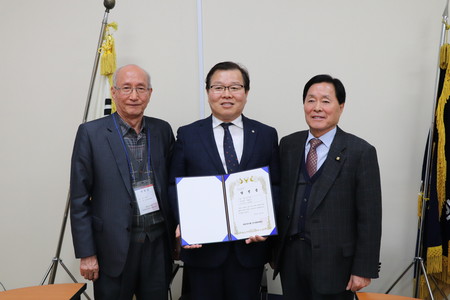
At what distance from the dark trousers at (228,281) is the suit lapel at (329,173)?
0.47 metres

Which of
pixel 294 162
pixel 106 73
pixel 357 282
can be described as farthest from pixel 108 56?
pixel 357 282

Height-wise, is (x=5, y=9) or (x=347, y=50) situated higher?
(x=5, y=9)

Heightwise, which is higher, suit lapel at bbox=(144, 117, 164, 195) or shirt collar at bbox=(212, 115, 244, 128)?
shirt collar at bbox=(212, 115, 244, 128)

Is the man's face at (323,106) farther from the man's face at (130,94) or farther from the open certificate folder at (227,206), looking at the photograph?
the man's face at (130,94)

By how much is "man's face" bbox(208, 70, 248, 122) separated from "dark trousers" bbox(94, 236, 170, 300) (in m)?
0.80

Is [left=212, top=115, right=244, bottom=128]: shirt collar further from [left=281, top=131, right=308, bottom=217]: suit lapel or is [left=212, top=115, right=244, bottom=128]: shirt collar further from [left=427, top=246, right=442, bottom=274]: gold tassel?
[left=427, top=246, right=442, bottom=274]: gold tassel

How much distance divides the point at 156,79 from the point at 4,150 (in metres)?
1.53

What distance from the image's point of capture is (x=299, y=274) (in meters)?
1.73

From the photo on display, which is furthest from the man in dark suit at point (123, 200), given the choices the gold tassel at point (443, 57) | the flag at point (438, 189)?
the gold tassel at point (443, 57)

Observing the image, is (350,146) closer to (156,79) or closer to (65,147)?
(156,79)

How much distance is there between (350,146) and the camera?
1647 millimetres

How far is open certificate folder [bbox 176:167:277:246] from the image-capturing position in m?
1.64

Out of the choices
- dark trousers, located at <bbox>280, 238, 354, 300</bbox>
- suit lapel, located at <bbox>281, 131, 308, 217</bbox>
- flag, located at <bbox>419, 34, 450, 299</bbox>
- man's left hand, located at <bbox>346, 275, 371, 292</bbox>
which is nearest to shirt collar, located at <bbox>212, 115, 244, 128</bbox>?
suit lapel, located at <bbox>281, 131, 308, 217</bbox>

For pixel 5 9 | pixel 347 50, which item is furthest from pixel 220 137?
pixel 5 9
